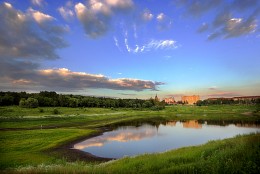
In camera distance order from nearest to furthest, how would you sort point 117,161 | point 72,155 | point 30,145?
point 117,161 < point 72,155 < point 30,145

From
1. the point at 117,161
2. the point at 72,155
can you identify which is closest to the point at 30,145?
the point at 72,155

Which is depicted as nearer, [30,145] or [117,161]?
[117,161]

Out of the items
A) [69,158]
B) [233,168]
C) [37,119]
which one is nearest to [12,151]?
[69,158]

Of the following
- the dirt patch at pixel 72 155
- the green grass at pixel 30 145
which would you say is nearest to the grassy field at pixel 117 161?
the green grass at pixel 30 145

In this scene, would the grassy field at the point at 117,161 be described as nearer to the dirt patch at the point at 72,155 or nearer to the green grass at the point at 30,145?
the green grass at the point at 30,145

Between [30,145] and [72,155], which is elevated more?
[30,145]

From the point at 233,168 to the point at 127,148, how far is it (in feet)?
131

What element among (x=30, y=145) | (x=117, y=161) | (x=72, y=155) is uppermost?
(x=117, y=161)

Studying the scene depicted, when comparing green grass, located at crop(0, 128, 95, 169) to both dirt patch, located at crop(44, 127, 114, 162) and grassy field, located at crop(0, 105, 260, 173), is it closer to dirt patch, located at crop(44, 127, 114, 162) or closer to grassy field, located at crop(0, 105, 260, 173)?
grassy field, located at crop(0, 105, 260, 173)

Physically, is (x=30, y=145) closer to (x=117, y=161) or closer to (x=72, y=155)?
(x=72, y=155)

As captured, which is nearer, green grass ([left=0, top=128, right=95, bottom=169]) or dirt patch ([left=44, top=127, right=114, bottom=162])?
green grass ([left=0, top=128, right=95, bottom=169])

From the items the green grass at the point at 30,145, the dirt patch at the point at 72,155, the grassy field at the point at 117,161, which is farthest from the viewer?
the dirt patch at the point at 72,155

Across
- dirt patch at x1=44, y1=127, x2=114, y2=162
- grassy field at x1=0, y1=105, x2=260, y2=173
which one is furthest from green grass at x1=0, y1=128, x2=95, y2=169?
dirt patch at x1=44, y1=127, x2=114, y2=162

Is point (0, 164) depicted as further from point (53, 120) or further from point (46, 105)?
point (46, 105)
